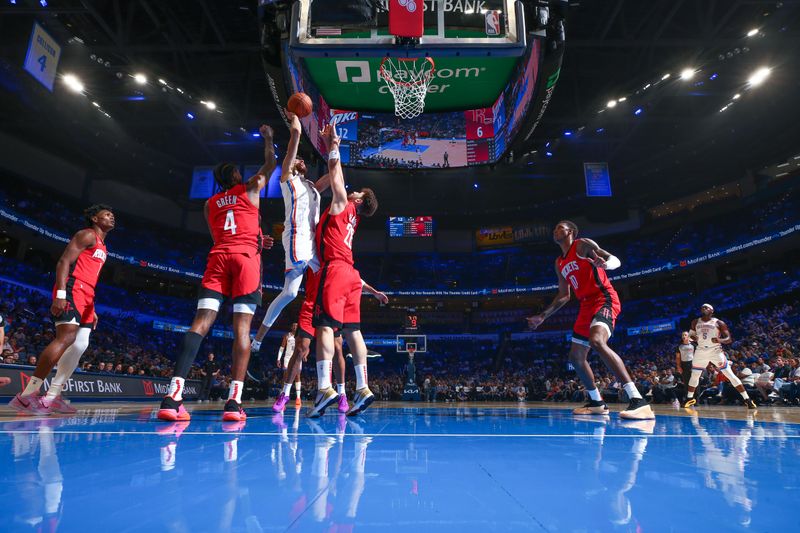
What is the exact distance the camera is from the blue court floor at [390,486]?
828 millimetres

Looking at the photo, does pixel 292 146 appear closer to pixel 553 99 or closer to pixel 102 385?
pixel 102 385

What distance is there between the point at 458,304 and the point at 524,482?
32.1 metres

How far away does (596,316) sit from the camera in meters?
4.95

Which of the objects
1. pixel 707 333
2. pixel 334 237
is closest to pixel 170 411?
pixel 334 237

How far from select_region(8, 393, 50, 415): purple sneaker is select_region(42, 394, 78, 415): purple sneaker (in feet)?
0.12

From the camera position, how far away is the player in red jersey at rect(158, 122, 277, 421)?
329 cm

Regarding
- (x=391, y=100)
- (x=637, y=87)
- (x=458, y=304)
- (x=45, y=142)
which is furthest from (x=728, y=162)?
(x=45, y=142)

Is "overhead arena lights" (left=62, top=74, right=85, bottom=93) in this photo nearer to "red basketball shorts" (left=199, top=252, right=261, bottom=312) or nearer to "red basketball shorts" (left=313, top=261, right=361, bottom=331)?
"red basketball shorts" (left=199, top=252, right=261, bottom=312)

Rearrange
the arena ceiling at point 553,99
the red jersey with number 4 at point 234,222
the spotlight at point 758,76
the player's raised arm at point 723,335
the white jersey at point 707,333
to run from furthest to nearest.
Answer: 1. the spotlight at point 758,76
2. the arena ceiling at point 553,99
3. the white jersey at point 707,333
4. the player's raised arm at point 723,335
5. the red jersey with number 4 at point 234,222

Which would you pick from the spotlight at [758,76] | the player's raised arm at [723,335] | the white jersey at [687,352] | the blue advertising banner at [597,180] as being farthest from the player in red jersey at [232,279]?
the blue advertising banner at [597,180]

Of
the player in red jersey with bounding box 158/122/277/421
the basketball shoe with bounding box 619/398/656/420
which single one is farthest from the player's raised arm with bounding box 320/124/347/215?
the basketball shoe with bounding box 619/398/656/420

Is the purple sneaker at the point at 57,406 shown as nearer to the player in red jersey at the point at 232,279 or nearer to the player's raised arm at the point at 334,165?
the player in red jersey at the point at 232,279

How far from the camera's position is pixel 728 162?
24.0m

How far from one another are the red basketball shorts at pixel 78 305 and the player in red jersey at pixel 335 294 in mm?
2421
